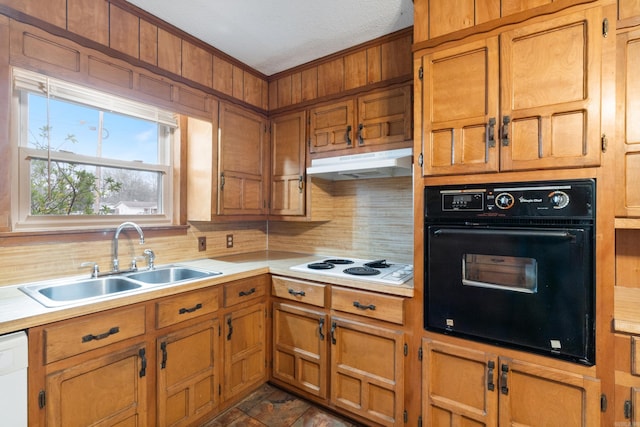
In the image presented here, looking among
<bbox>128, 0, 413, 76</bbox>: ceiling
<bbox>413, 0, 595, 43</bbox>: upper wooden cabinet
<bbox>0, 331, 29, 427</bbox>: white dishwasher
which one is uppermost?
<bbox>128, 0, 413, 76</bbox>: ceiling

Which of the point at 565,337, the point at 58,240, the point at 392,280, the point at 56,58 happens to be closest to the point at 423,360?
the point at 392,280

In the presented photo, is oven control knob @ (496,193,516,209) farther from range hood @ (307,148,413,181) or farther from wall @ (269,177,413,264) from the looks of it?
wall @ (269,177,413,264)

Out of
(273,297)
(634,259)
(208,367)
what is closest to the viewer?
(634,259)

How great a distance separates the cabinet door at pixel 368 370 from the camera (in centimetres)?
166

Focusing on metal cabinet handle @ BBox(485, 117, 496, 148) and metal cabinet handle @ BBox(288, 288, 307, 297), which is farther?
metal cabinet handle @ BBox(288, 288, 307, 297)

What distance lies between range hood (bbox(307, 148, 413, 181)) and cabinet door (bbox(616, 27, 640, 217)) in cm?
95

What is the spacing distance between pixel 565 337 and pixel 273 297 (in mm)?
1647

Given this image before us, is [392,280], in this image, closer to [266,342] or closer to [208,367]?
[266,342]

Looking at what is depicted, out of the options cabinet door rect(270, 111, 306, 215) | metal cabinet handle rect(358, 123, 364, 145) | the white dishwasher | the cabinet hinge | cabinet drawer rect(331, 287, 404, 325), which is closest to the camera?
the white dishwasher

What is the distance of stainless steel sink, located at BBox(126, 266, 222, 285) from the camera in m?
1.97

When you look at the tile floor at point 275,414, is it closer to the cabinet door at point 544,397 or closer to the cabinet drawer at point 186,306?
the cabinet drawer at point 186,306

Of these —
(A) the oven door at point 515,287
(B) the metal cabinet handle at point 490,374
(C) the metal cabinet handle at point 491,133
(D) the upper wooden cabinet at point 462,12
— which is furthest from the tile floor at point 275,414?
(D) the upper wooden cabinet at point 462,12

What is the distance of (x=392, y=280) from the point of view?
1.72 meters

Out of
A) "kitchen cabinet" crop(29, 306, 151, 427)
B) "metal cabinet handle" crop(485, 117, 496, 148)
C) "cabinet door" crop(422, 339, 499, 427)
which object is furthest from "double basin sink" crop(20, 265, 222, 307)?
"metal cabinet handle" crop(485, 117, 496, 148)
